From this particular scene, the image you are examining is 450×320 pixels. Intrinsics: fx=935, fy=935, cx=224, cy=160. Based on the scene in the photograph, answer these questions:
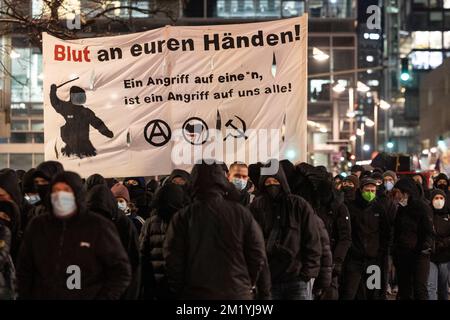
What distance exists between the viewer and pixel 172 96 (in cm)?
974

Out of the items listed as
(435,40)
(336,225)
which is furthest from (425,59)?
(336,225)

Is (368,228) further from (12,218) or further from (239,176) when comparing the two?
(12,218)

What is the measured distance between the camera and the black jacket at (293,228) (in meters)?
7.79

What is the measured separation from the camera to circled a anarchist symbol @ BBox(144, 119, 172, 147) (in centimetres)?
962

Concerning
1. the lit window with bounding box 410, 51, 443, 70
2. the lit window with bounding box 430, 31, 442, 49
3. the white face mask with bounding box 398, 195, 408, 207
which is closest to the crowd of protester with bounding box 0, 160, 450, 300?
the white face mask with bounding box 398, 195, 408, 207

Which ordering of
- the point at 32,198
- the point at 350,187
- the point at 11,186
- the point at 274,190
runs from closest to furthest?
the point at 274,190 < the point at 11,186 < the point at 32,198 < the point at 350,187

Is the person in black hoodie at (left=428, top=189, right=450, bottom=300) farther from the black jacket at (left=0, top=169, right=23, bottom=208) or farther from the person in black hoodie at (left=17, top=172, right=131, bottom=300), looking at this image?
the person in black hoodie at (left=17, top=172, right=131, bottom=300)

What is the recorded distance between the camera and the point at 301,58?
9.59 meters

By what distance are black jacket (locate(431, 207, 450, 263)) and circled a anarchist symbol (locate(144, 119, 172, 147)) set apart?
4152mm

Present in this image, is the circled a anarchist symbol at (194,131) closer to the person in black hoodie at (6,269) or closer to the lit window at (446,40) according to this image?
the person in black hoodie at (6,269)

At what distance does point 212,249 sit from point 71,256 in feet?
3.14

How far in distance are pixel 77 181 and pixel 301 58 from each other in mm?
3995

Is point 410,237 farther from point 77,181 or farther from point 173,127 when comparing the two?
point 77,181

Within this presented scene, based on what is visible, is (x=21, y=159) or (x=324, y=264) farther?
(x=21, y=159)
